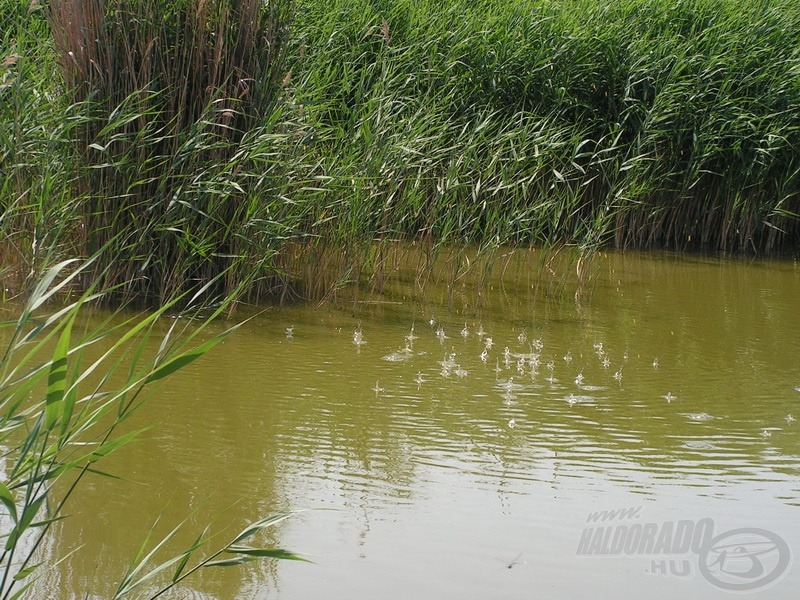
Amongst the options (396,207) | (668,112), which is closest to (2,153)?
(396,207)

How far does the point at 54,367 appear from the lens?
6.94ft

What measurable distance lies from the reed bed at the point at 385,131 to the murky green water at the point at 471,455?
2.29 ft

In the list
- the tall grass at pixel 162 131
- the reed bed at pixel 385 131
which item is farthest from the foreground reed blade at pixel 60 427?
the reed bed at pixel 385 131

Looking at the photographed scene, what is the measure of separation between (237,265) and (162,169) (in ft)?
2.37

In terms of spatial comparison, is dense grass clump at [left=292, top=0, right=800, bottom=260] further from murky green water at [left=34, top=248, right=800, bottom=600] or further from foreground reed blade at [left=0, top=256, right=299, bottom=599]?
foreground reed blade at [left=0, top=256, right=299, bottom=599]

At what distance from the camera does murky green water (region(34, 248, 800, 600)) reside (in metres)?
3.18

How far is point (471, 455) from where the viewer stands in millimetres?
4242

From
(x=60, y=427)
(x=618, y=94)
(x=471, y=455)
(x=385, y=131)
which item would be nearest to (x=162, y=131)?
(x=385, y=131)

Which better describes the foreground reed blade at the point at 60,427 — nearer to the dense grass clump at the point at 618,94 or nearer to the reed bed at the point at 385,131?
the reed bed at the point at 385,131

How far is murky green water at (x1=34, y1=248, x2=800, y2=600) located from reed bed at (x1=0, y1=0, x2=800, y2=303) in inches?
27.5

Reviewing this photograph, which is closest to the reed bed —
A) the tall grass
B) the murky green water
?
the tall grass

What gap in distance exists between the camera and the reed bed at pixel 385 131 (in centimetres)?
606

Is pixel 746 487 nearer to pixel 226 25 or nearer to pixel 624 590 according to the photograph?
pixel 624 590

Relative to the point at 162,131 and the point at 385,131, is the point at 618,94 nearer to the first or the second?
the point at 385,131
